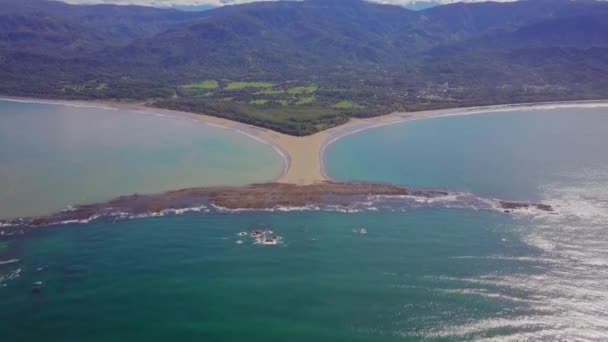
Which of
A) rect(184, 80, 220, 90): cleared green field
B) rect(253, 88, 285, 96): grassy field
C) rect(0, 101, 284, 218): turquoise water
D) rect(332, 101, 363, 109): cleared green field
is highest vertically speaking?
rect(184, 80, 220, 90): cleared green field

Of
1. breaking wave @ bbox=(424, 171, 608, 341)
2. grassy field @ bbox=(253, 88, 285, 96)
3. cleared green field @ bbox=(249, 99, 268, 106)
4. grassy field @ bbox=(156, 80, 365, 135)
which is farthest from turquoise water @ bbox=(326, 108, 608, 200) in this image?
grassy field @ bbox=(253, 88, 285, 96)

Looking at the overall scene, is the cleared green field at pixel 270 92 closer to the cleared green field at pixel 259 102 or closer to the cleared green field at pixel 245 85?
the cleared green field at pixel 245 85

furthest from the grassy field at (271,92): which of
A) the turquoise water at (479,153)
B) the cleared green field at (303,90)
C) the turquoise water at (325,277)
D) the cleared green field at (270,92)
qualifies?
the turquoise water at (325,277)

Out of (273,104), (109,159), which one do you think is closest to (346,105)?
(273,104)

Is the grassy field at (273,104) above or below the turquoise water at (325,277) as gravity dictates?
above

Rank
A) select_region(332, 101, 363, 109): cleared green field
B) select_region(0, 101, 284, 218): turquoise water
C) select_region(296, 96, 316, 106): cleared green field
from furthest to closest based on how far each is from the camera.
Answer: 1. select_region(296, 96, 316, 106): cleared green field
2. select_region(332, 101, 363, 109): cleared green field
3. select_region(0, 101, 284, 218): turquoise water

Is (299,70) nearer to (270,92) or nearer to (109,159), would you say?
(270,92)

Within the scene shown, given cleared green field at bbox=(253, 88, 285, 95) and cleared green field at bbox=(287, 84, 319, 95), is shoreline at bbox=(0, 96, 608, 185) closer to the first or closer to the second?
cleared green field at bbox=(253, 88, 285, 95)

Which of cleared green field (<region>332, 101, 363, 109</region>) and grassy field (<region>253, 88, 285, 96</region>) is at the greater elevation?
grassy field (<region>253, 88, 285, 96</region>)

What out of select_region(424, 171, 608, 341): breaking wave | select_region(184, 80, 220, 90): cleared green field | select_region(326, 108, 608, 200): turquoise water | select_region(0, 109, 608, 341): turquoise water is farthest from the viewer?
select_region(184, 80, 220, 90): cleared green field
